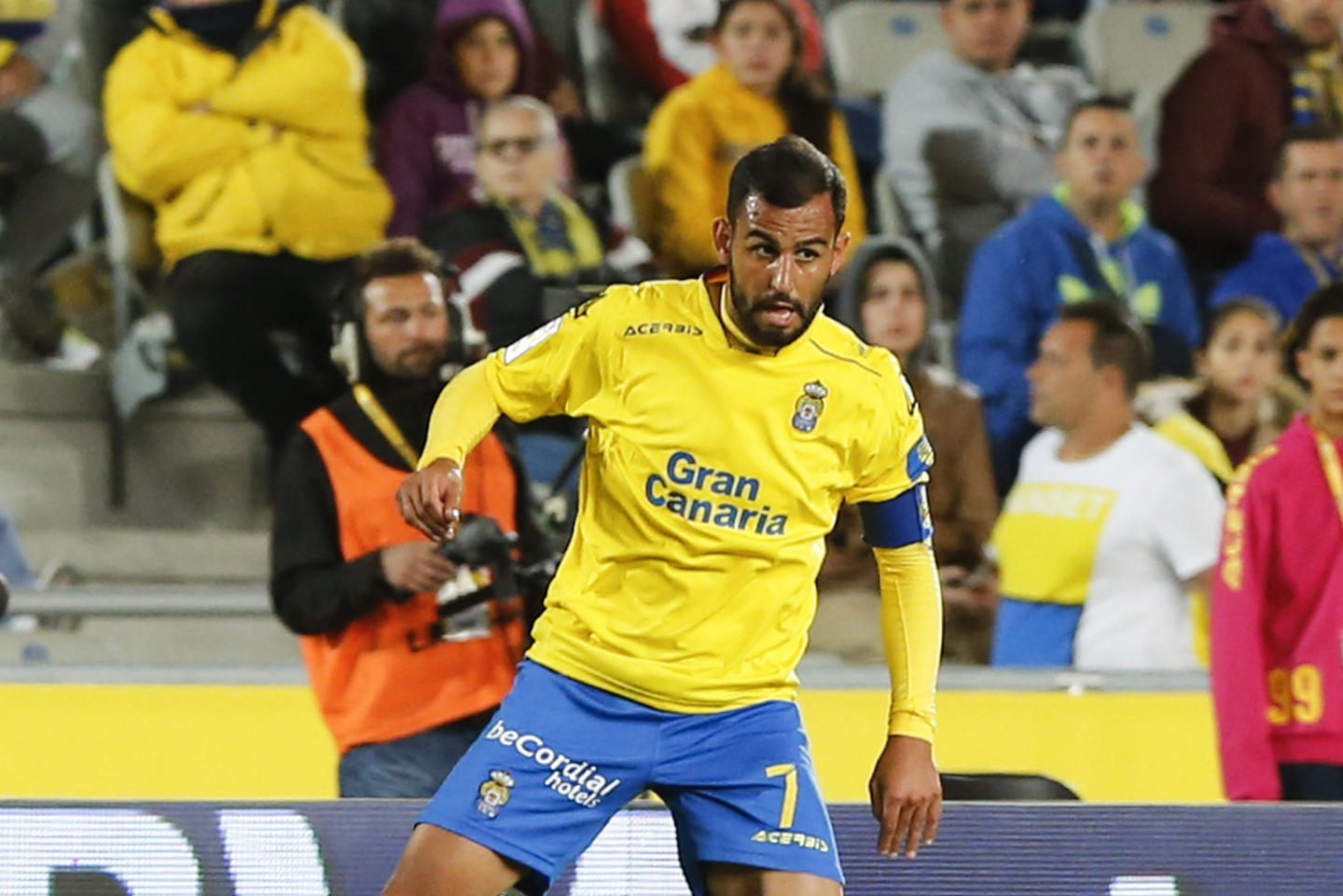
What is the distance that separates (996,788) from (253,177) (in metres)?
3.21

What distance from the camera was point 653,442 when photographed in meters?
3.68

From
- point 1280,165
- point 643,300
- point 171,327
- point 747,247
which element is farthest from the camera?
point 1280,165

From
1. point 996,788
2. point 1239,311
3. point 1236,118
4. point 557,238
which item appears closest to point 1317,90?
point 1236,118

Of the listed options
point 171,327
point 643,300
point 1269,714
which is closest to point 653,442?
point 643,300

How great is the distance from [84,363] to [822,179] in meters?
4.00

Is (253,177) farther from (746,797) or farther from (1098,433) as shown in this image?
(746,797)

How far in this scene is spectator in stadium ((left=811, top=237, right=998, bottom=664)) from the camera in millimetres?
6387

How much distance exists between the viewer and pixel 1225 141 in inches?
301

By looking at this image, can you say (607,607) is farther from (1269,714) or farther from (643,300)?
(1269,714)

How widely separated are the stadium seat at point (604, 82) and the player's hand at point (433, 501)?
449 cm

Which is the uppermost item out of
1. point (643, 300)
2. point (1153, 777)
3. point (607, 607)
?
point (643, 300)

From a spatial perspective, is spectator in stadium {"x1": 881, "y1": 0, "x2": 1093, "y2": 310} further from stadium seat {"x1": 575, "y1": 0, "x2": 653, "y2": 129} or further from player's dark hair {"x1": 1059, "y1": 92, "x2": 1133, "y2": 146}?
stadium seat {"x1": 575, "y1": 0, "x2": 653, "y2": 129}

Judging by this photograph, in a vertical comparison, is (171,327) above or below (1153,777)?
above

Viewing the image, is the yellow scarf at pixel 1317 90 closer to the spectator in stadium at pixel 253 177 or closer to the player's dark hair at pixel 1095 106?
the player's dark hair at pixel 1095 106
